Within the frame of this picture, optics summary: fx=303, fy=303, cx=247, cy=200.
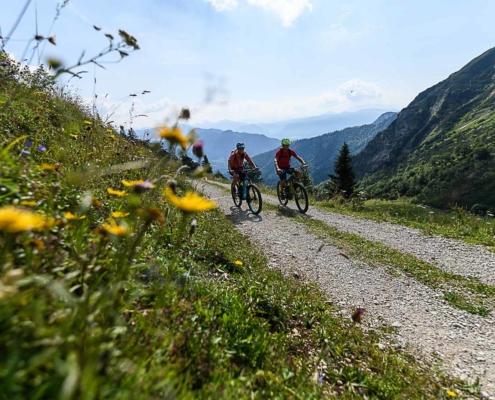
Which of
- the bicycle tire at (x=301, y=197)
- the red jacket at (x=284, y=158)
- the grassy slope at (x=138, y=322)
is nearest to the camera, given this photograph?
the grassy slope at (x=138, y=322)

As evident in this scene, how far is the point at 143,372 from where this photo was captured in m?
1.52

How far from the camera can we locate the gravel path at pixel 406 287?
4.06m

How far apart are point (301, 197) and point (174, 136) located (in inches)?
434

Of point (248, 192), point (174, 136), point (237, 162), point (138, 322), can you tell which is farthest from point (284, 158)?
point (138, 322)

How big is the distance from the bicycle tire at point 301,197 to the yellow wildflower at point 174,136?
10684 millimetres

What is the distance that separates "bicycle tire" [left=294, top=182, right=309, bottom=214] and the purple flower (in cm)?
1023

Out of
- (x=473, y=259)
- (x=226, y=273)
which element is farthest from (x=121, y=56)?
(x=473, y=259)

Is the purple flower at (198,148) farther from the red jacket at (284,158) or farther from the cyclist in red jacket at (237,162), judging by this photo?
the red jacket at (284,158)

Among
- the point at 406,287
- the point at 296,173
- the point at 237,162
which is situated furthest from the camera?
the point at 296,173

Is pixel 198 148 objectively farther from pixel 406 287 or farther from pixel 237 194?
pixel 237 194

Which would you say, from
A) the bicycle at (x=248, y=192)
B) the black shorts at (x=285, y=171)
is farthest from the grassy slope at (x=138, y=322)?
the black shorts at (x=285, y=171)

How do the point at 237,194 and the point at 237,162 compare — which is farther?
the point at 237,194

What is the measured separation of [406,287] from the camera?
233 inches

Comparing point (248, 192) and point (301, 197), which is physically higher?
point (248, 192)
